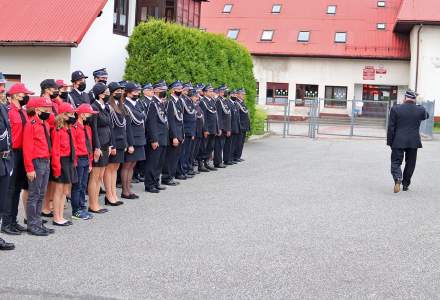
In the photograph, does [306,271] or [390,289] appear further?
[306,271]

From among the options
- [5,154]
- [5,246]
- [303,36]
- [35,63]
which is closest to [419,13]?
[303,36]

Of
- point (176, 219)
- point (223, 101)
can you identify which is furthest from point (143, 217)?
point (223, 101)

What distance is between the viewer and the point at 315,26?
153ft

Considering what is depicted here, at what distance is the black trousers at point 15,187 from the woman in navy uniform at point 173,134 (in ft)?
16.2

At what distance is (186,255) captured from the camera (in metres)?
7.37

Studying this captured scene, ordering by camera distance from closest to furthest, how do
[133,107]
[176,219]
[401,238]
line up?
1. [401,238]
2. [176,219]
3. [133,107]

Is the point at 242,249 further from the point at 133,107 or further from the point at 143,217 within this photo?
the point at 133,107

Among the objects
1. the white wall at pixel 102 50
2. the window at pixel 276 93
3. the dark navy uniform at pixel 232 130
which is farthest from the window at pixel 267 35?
the dark navy uniform at pixel 232 130

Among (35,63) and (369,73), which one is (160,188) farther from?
(369,73)

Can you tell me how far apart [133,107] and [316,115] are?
19.6m

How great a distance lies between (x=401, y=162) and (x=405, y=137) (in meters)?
0.50

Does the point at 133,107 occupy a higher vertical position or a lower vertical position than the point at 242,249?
higher

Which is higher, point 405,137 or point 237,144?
point 405,137

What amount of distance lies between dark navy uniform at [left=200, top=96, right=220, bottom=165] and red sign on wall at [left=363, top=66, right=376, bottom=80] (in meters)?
29.8
